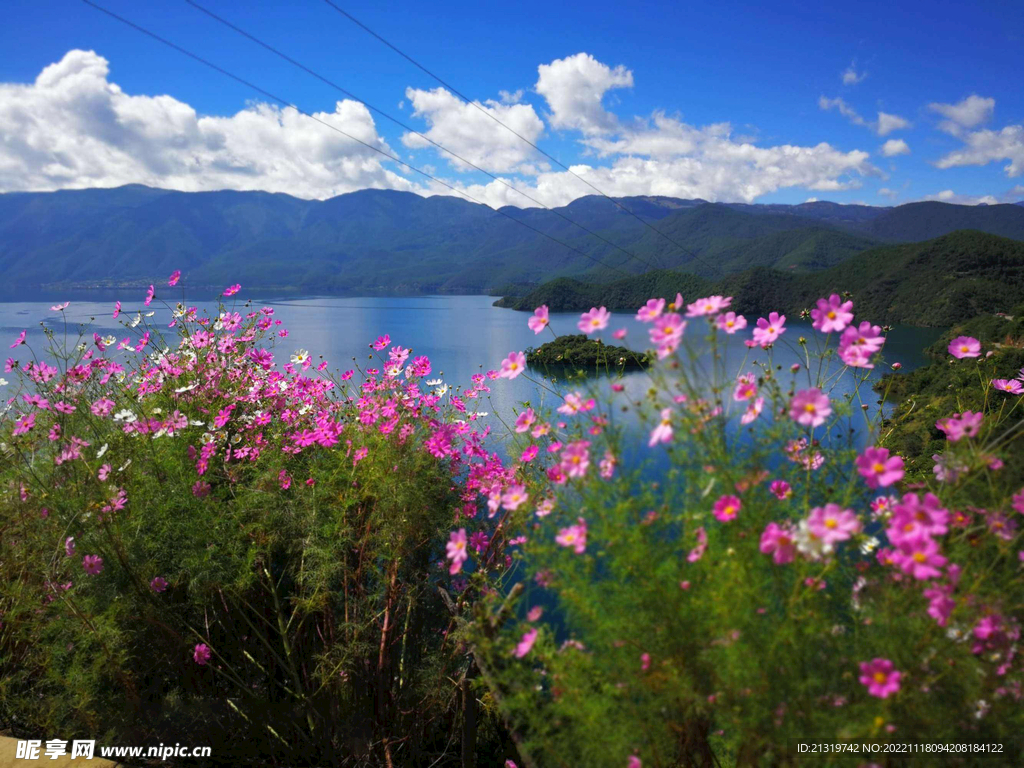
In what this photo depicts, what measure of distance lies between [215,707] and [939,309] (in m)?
43.9

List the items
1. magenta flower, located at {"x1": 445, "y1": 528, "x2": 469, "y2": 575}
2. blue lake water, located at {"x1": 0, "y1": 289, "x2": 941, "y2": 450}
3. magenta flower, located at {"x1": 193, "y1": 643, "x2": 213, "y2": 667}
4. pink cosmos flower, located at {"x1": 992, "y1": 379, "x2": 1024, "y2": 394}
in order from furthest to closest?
blue lake water, located at {"x1": 0, "y1": 289, "x2": 941, "y2": 450} < magenta flower, located at {"x1": 193, "y1": 643, "x2": 213, "y2": 667} < pink cosmos flower, located at {"x1": 992, "y1": 379, "x2": 1024, "y2": 394} < magenta flower, located at {"x1": 445, "y1": 528, "x2": 469, "y2": 575}

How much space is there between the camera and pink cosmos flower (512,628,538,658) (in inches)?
43.3

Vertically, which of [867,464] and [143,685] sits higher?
[867,464]

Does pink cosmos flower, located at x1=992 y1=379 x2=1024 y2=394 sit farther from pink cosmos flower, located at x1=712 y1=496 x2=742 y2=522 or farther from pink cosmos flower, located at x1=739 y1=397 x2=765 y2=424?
pink cosmos flower, located at x1=712 y1=496 x2=742 y2=522

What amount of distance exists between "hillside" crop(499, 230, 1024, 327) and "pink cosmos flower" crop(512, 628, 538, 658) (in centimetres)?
3081

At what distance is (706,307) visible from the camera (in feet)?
3.69

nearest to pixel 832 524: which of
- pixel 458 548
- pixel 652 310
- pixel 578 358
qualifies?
pixel 652 310

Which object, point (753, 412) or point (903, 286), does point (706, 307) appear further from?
point (903, 286)

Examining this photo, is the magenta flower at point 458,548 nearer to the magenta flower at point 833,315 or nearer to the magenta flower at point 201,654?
the magenta flower at point 833,315

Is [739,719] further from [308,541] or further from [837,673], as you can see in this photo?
[308,541]

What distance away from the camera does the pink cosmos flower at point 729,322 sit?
1.14 meters

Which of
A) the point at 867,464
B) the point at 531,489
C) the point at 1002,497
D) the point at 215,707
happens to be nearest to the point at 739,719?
the point at 867,464

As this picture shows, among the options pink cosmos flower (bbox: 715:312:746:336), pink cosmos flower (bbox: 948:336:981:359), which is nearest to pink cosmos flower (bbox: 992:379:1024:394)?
pink cosmos flower (bbox: 948:336:981:359)

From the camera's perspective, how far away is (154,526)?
218 cm
